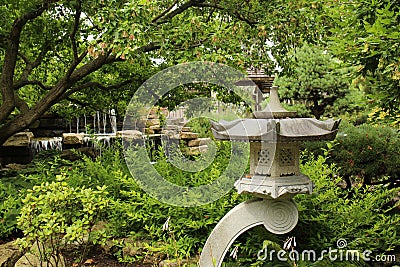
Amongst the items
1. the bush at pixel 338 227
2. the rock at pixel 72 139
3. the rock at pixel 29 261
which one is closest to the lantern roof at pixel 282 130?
the bush at pixel 338 227

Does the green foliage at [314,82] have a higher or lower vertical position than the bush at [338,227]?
higher

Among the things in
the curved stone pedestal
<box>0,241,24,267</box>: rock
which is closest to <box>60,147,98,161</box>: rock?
<box>0,241,24,267</box>: rock

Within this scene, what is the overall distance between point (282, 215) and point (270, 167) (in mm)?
384

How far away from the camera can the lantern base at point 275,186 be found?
8.97 ft

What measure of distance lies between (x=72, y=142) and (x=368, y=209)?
23.5 feet

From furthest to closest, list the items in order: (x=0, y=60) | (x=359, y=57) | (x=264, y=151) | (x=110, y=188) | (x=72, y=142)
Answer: (x=72, y=142)
(x=0, y=60)
(x=110, y=188)
(x=359, y=57)
(x=264, y=151)

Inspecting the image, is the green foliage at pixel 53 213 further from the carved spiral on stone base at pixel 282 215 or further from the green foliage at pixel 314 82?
the green foliage at pixel 314 82

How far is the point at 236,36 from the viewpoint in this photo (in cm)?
480

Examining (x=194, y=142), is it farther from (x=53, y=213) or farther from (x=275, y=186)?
(x=275, y=186)

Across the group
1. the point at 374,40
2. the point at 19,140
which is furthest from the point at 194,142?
the point at 374,40

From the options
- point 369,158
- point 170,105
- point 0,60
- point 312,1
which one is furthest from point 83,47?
point 369,158

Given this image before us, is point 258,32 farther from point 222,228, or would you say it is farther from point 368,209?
point 222,228

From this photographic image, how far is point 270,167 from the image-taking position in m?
2.81

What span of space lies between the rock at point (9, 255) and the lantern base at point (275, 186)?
223 cm
